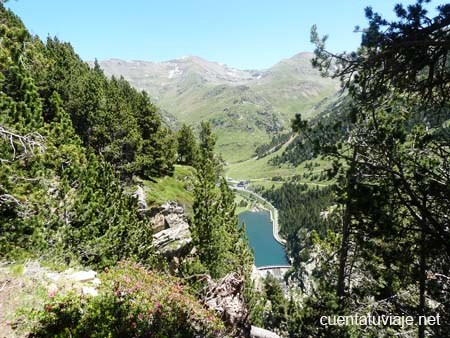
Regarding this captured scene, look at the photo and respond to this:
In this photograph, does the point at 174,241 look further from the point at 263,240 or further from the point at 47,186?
the point at 263,240

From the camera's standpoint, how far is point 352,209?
8258mm

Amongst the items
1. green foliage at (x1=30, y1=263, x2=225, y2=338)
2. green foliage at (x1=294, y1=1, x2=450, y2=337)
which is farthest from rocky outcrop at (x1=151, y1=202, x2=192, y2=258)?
green foliage at (x1=294, y1=1, x2=450, y2=337)

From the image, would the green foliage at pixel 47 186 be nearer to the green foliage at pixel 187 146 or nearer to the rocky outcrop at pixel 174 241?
the rocky outcrop at pixel 174 241

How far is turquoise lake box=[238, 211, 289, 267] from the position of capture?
131 meters

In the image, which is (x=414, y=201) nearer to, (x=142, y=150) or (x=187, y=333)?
(x=187, y=333)

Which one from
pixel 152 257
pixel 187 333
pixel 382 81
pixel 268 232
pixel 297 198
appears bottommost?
pixel 268 232

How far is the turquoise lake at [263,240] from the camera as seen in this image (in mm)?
130750

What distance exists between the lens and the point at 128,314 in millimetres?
8414

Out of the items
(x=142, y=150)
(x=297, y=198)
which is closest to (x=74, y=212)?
(x=142, y=150)

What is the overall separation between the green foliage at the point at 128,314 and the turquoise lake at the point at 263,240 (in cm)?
11089

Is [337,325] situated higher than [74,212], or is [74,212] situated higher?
[74,212]

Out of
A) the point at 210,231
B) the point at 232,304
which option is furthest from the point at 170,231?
the point at 232,304

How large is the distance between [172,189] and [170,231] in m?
7.80

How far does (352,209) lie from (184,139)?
54287 millimetres
